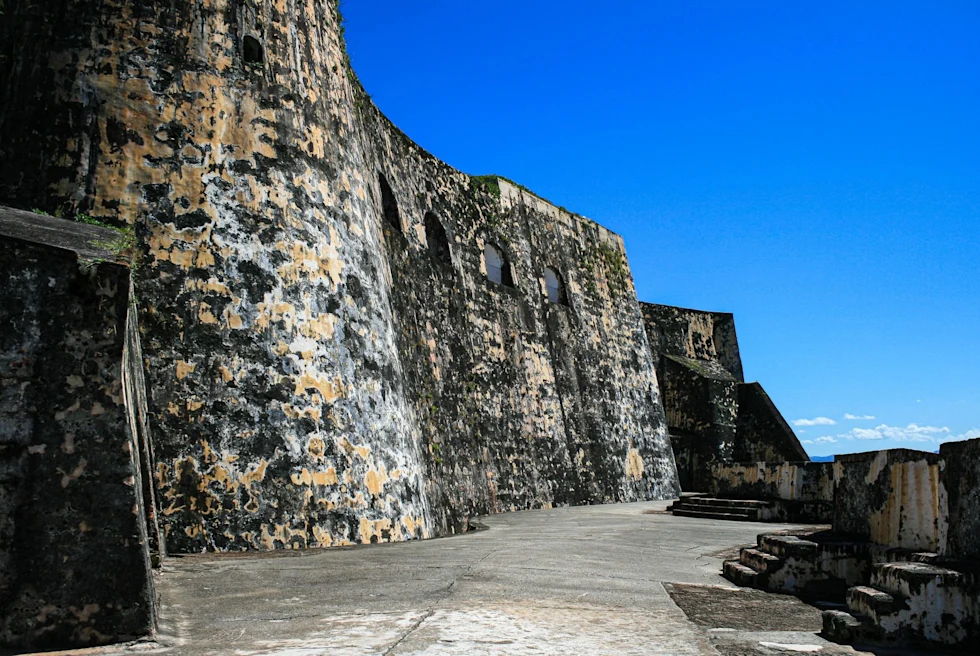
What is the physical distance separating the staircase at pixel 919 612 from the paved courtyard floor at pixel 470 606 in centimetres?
14

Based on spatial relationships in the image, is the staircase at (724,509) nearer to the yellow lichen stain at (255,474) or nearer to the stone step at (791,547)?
the stone step at (791,547)

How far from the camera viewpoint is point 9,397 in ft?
9.46

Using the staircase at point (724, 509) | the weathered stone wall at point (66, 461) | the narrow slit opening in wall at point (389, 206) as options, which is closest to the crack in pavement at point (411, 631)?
the weathered stone wall at point (66, 461)

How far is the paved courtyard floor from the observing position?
2.74m

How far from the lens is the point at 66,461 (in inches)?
115

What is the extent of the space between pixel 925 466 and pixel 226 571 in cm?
356

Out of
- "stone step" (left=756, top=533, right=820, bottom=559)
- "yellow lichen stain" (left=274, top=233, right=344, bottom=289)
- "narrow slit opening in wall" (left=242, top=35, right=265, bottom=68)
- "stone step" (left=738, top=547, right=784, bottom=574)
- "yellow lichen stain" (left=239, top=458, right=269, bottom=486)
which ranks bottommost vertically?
"stone step" (left=738, top=547, right=784, bottom=574)

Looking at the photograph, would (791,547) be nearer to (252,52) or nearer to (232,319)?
(232,319)

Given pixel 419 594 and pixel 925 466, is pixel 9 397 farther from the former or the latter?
pixel 925 466

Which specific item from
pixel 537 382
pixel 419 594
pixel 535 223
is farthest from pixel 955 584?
pixel 535 223

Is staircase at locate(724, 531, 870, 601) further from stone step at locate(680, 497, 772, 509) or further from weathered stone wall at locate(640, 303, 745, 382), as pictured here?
weathered stone wall at locate(640, 303, 745, 382)

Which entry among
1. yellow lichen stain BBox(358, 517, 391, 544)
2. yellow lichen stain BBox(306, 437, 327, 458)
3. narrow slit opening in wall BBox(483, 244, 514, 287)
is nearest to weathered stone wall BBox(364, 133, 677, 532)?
narrow slit opening in wall BBox(483, 244, 514, 287)

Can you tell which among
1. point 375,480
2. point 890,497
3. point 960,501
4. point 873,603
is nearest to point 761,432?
point 375,480

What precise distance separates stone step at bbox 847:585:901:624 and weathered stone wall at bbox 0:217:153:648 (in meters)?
2.55
